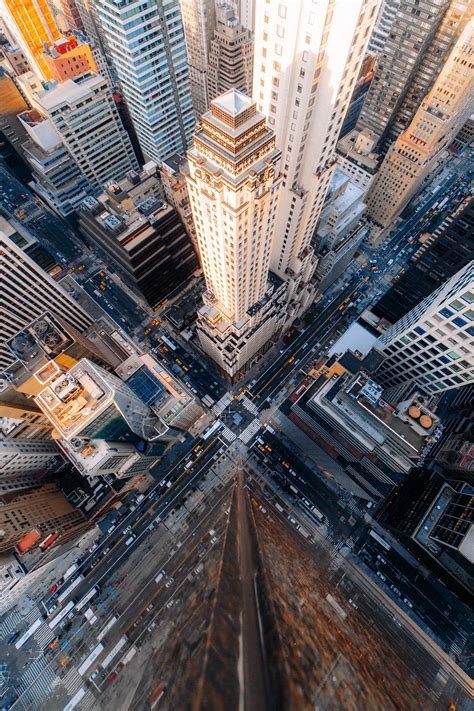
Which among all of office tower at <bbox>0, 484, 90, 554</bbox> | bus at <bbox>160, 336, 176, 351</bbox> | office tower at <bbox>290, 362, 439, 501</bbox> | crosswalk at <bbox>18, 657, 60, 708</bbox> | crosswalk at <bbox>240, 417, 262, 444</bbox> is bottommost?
crosswalk at <bbox>18, 657, 60, 708</bbox>

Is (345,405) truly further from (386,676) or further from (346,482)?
(386,676)

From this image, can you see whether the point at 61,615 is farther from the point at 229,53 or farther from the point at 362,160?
the point at 229,53

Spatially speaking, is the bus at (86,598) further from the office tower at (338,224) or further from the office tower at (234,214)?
the office tower at (338,224)

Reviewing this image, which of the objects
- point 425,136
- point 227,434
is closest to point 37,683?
point 227,434

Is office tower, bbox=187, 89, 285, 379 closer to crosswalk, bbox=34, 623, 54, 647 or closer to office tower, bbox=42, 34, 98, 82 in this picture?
office tower, bbox=42, 34, 98, 82

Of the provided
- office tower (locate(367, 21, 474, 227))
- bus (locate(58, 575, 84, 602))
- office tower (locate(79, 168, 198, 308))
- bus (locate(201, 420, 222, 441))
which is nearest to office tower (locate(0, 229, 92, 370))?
office tower (locate(79, 168, 198, 308))
